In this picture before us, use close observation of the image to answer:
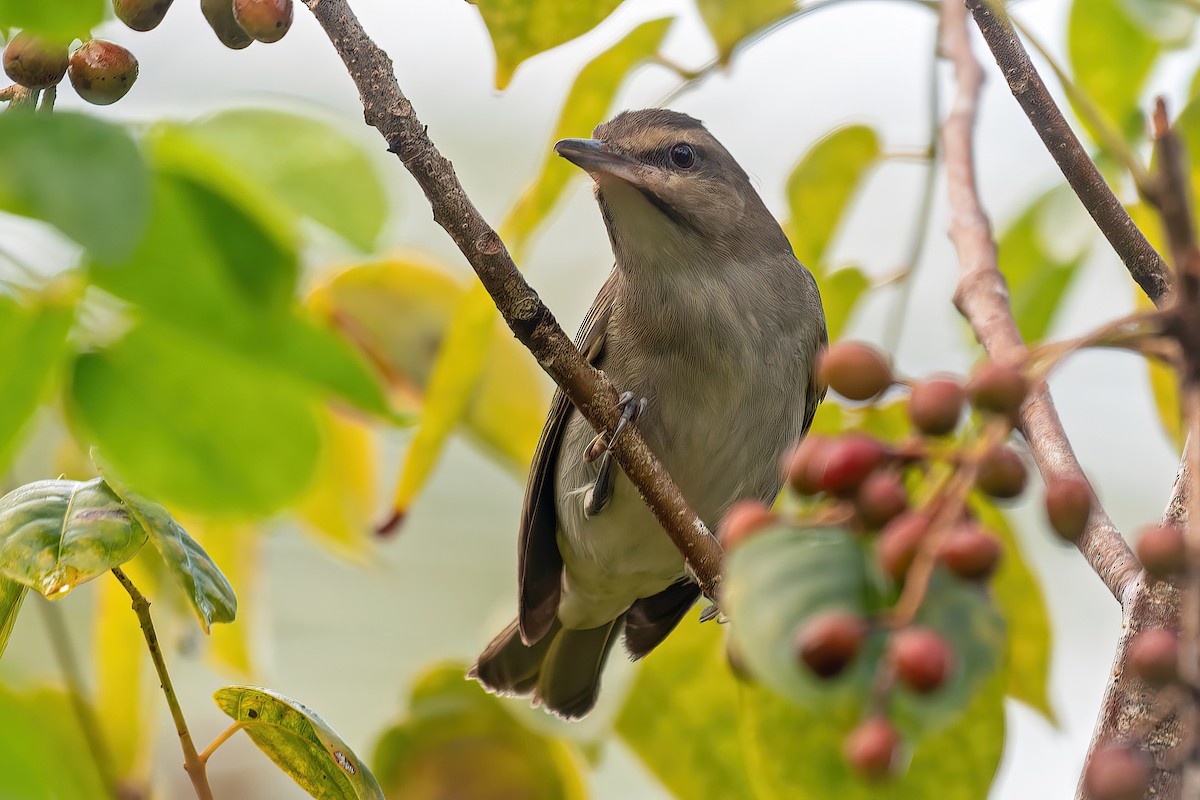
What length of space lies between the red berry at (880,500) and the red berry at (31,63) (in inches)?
43.9

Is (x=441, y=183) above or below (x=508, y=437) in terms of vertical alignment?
above

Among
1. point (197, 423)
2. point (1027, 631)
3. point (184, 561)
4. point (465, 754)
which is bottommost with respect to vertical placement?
point (465, 754)

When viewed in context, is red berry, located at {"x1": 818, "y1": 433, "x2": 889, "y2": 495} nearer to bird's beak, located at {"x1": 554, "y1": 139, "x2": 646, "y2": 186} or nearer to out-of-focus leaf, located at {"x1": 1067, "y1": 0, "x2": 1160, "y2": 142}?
bird's beak, located at {"x1": 554, "y1": 139, "x2": 646, "y2": 186}

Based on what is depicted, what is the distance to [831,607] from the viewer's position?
103 centimetres

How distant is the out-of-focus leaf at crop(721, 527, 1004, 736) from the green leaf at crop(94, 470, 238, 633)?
93cm

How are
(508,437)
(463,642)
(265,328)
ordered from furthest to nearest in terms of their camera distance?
(463,642)
(508,437)
(265,328)

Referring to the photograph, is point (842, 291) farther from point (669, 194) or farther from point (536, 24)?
Answer: point (536, 24)

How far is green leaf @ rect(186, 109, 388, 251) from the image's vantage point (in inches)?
59.6

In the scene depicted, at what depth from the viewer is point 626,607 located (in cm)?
456

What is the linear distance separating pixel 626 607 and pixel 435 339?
1.68 m

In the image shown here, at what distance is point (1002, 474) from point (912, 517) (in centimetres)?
8

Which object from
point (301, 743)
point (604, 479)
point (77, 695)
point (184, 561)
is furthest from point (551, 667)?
point (184, 561)

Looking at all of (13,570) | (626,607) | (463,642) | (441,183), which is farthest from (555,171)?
(463,642)

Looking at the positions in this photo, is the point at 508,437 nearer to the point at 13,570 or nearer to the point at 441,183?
the point at 441,183
